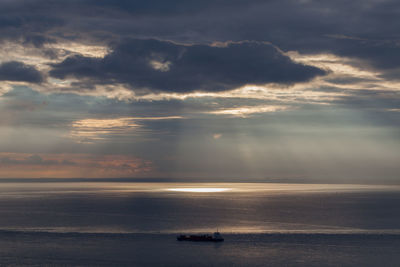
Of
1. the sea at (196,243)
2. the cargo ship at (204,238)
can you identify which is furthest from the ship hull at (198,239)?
the sea at (196,243)

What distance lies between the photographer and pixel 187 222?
16100 cm

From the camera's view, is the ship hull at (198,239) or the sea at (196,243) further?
the ship hull at (198,239)

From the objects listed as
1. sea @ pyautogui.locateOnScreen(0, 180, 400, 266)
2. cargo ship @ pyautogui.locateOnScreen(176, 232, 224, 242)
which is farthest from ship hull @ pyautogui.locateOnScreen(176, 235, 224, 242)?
sea @ pyautogui.locateOnScreen(0, 180, 400, 266)

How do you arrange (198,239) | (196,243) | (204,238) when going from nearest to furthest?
(196,243) < (198,239) < (204,238)

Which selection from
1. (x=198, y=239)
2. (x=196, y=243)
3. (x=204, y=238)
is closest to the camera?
(x=196, y=243)

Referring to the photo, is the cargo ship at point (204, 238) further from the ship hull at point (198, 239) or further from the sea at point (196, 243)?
the sea at point (196, 243)

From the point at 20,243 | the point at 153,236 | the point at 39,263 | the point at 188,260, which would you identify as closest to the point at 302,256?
the point at 188,260

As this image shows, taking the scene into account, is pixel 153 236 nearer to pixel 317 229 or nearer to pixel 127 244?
pixel 127 244

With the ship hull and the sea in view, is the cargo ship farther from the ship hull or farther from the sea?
the sea

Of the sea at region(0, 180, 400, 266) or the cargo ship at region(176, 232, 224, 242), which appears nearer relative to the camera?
the sea at region(0, 180, 400, 266)

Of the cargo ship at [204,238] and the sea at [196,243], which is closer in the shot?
the sea at [196,243]

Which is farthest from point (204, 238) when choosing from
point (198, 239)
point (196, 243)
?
point (196, 243)

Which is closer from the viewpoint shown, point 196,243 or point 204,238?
point 196,243

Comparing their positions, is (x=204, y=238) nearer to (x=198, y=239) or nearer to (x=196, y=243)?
(x=198, y=239)
